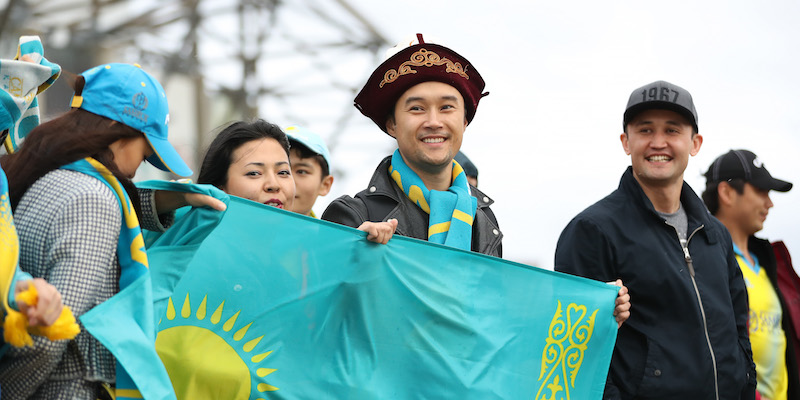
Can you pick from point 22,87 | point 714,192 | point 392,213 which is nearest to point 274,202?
point 392,213

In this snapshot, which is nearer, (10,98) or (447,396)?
(10,98)

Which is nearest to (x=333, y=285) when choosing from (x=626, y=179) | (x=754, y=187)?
(x=626, y=179)

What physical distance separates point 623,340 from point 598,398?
0.30 metres

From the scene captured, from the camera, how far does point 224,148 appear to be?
3779mm

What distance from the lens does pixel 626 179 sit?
440cm

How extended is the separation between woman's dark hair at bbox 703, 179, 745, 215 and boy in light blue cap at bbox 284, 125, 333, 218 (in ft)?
8.89

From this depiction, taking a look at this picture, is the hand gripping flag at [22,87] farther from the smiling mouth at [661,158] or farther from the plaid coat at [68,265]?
the smiling mouth at [661,158]

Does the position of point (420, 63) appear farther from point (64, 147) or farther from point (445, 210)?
point (64, 147)

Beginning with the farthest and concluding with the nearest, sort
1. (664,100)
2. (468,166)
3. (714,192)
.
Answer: (714,192)
(468,166)
(664,100)

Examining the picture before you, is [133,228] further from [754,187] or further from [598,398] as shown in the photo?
[754,187]

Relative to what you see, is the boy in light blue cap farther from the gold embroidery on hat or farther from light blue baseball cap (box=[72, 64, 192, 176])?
light blue baseball cap (box=[72, 64, 192, 176])

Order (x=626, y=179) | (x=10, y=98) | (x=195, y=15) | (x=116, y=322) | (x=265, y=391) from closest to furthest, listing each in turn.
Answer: (x=116, y=322), (x=10, y=98), (x=265, y=391), (x=626, y=179), (x=195, y=15)

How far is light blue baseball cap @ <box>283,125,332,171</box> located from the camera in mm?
4613

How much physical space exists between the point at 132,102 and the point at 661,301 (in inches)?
96.4
